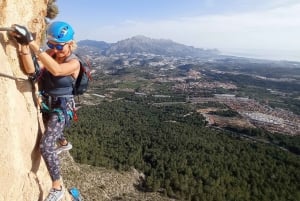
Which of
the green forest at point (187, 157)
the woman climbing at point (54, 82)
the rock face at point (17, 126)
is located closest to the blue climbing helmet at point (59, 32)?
the woman climbing at point (54, 82)

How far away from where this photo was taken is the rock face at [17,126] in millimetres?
6723

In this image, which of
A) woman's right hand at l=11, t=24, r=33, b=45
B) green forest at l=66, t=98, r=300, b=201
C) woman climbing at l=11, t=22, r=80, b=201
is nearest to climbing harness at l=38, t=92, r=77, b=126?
woman climbing at l=11, t=22, r=80, b=201

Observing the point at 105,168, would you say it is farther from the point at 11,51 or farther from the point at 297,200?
the point at 11,51

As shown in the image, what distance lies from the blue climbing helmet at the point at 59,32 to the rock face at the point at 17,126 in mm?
765

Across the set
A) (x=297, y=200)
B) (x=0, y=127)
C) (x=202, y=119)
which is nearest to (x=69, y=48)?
(x=0, y=127)

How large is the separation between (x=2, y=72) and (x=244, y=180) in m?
80.8

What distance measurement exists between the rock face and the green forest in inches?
2463

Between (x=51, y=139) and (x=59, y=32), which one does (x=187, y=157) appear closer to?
(x=51, y=139)

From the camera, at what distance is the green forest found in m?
73.6

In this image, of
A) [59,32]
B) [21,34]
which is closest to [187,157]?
[59,32]

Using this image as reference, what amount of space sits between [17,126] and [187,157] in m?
93.7

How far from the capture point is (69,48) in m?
7.58

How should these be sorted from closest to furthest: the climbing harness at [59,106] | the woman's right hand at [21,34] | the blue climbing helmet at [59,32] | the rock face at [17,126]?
the woman's right hand at [21,34], the rock face at [17,126], the blue climbing helmet at [59,32], the climbing harness at [59,106]

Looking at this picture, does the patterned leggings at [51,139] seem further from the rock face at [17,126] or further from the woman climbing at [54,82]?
the rock face at [17,126]
